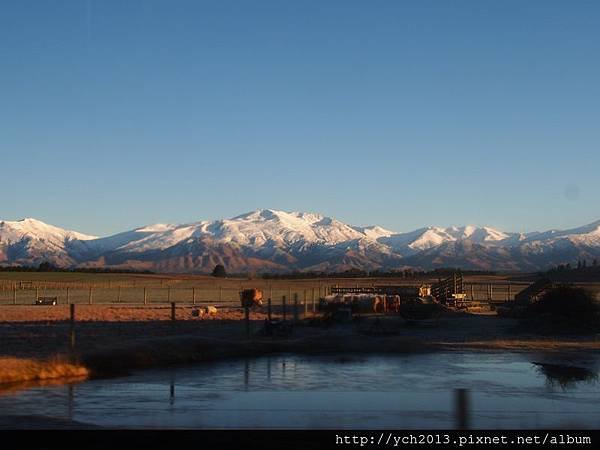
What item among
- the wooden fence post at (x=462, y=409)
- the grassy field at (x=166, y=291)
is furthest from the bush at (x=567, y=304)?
the wooden fence post at (x=462, y=409)

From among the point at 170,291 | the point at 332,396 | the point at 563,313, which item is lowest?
the point at 332,396

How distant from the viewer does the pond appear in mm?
14289

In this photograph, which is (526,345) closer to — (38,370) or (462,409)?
(462,409)

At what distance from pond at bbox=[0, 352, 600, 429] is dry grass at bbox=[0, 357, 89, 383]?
1141mm

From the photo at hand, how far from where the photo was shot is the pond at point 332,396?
14289 millimetres

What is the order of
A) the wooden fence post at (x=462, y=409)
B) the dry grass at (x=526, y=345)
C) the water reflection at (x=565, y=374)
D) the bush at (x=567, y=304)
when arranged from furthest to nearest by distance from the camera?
the bush at (x=567, y=304), the dry grass at (x=526, y=345), the water reflection at (x=565, y=374), the wooden fence post at (x=462, y=409)

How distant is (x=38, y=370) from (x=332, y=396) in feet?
23.8

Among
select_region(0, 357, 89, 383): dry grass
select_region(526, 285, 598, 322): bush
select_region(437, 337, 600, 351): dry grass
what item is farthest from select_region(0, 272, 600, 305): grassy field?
select_region(0, 357, 89, 383): dry grass

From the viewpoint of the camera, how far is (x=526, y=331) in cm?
3625

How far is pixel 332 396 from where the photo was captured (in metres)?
17.3

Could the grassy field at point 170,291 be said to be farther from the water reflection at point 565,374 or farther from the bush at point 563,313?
the water reflection at point 565,374

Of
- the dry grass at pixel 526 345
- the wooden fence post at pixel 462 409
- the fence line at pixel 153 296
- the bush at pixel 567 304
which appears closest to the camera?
the wooden fence post at pixel 462 409

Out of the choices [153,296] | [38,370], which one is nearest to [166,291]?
[153,296]

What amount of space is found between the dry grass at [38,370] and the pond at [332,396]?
1.14 metres
